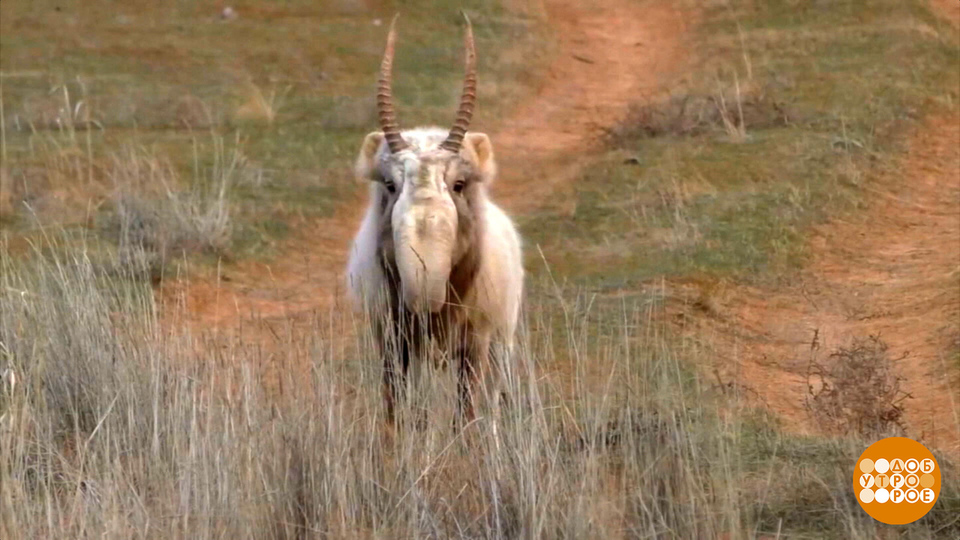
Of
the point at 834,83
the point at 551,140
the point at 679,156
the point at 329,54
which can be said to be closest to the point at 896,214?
the point at 679,156

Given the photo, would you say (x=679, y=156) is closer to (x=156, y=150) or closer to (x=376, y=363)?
(x=156, y=150)

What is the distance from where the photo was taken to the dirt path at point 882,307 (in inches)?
296

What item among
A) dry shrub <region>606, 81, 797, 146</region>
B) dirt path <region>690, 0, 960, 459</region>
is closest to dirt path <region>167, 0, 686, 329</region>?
dry shrub <region>606, 81, 797, 146</region>

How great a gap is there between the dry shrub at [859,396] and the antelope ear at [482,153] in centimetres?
170

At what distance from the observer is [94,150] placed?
13914 millimetres

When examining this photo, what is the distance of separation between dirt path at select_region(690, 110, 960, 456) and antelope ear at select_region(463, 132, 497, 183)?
1421 mm

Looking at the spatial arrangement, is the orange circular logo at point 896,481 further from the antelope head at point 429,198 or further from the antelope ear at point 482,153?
the antelope ear at point 482,153

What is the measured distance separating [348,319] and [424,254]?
125 centimetres

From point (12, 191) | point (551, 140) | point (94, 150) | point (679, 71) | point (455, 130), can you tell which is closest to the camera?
point (455, 130)

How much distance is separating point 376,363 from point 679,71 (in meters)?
11.3

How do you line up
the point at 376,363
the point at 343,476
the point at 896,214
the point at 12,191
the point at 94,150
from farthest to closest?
the point at 94,150, the point at 12,191, the point at 896,214, the point at 376,363, the point at 343,476

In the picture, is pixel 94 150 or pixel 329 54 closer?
pixel 94 150

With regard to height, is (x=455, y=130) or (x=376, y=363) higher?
(x=455, y=130)

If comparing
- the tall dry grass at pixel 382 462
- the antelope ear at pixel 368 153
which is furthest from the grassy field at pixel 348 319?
the antelope ear at pixel 368 153
